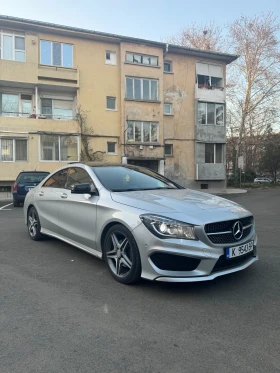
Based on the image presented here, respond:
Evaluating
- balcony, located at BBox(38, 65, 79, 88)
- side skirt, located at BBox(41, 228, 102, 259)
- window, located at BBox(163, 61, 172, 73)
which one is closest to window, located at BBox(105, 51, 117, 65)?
balcony, located at BBox(38, 65, 79, 88)

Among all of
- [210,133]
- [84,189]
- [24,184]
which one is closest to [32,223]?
[84,189]

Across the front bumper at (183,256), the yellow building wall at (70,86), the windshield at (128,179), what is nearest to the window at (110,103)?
the yellow building wall at (70,86)

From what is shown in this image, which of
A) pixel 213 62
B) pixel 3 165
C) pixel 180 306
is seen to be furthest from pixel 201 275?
pixel 213 62

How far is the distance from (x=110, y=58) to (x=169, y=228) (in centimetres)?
2167

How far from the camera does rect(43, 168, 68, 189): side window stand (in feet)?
18.1

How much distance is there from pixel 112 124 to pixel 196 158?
7.40 metres

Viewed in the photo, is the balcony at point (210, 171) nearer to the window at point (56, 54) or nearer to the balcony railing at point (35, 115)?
the balcony railing at point (35, 115)

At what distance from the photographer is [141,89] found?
2305cm

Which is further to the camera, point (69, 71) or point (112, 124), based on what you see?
point (112, 124)

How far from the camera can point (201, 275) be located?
10.9 feet

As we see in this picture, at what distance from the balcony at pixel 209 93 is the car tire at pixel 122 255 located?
23113 mm

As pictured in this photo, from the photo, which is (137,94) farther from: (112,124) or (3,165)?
(3,165)

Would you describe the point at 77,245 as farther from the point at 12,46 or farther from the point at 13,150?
the point at 12,46

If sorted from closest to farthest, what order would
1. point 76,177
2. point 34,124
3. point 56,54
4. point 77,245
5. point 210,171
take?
1. point 77,245
2. point 76,177
3. point 34,124
4. point 56,54
5. point 210,171
